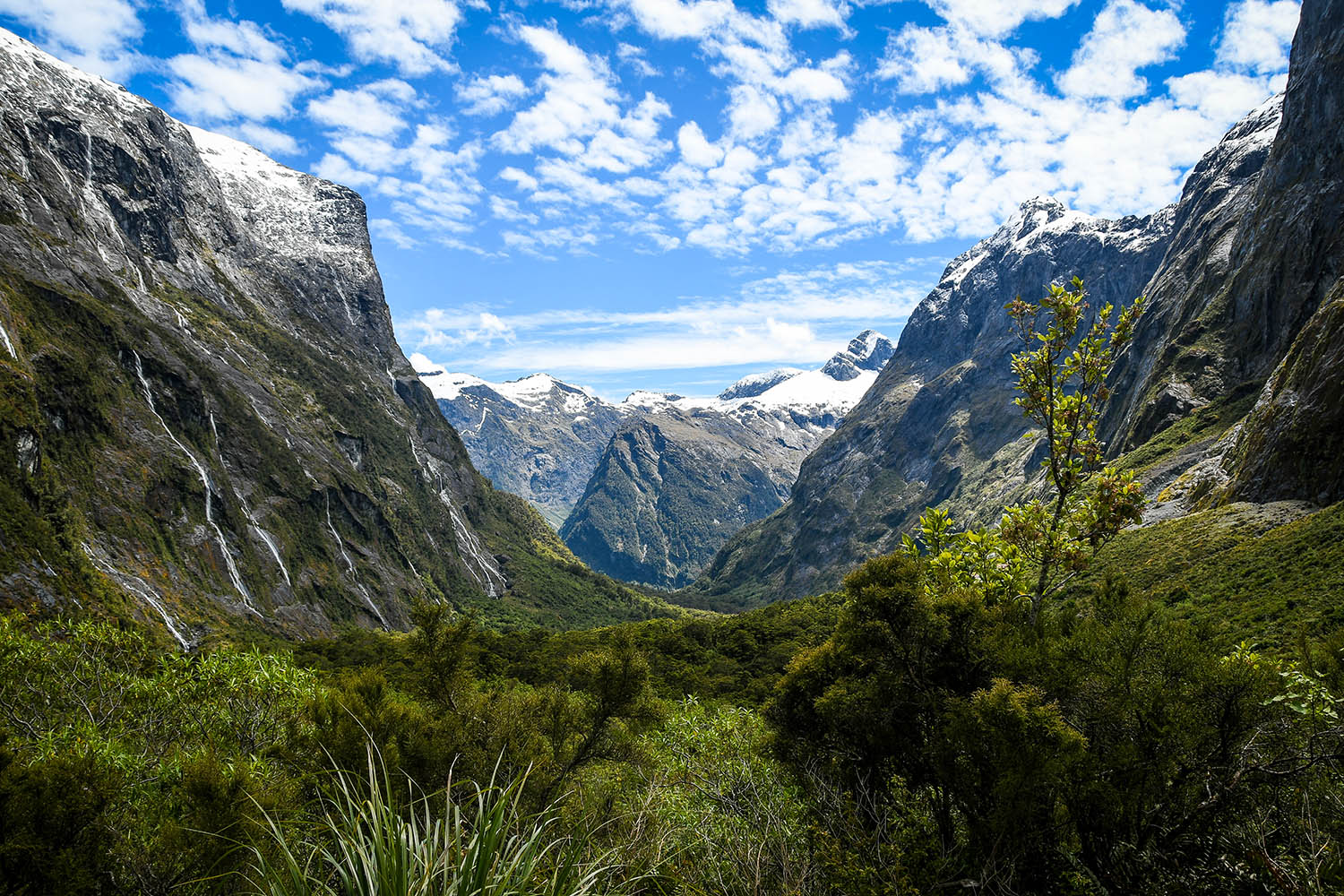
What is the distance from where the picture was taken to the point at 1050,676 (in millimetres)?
9805

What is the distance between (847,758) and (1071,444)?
26.1 ft

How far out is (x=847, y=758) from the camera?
1306 centimetres

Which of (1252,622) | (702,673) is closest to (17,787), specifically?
(1252,622)

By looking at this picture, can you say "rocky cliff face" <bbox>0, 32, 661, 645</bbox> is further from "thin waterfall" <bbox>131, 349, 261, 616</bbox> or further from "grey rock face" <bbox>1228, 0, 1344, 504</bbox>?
"grey rock face" <bbox>1228, 0, 1344, 504</bbox>

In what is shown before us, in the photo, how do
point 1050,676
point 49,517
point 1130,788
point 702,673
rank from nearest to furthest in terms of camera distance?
point 1130,788
point 1050,676
point 702,673
point 49,517

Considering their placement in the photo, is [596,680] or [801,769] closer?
[801,769]

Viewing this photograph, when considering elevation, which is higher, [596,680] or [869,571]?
[869,571]

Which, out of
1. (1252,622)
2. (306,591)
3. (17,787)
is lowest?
(306,591)

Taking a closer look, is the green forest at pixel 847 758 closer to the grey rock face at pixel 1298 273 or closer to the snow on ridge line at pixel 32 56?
the grey rock face at pixel 1298 273

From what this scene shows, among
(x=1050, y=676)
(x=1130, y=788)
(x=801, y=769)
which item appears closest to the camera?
(x=1130, y=788)

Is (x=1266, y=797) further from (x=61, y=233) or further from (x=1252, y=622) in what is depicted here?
(x=61, y=233)

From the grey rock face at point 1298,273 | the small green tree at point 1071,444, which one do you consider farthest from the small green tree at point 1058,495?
the grey rock face at point 1298,273

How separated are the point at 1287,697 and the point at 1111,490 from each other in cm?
440

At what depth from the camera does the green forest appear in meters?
8.36
